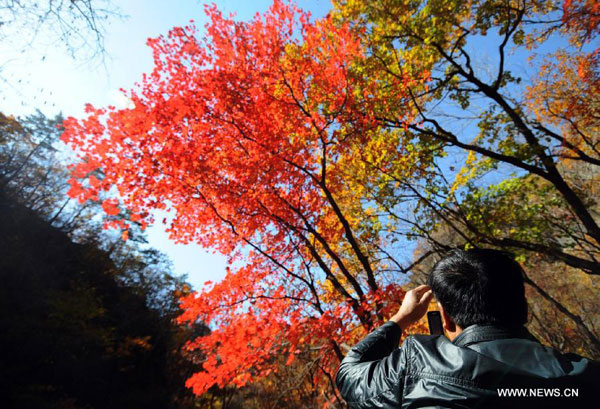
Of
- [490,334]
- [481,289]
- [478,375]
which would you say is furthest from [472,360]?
[481,289]

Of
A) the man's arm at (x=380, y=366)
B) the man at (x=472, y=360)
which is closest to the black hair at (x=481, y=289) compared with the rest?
the man at (x=472, y=360)

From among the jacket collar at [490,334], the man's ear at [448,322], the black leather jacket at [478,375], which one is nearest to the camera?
the black leather jacket at [478,375]

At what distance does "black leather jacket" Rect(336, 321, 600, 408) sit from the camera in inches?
34.0

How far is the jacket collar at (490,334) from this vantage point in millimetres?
1111

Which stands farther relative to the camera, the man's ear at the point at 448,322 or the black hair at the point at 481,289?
the man's ear at the point at 448,322

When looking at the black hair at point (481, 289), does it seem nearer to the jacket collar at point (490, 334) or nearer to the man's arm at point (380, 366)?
the jacket collar at point (490, 334)

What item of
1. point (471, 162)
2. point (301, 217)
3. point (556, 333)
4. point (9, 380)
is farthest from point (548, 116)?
point (9, 380)

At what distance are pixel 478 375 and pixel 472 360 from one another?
49 millimetres

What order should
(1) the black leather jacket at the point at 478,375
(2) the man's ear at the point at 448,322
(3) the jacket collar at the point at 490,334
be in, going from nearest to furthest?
(1) the black leather jacket at the point at 478,375
(3) the jacket collar at the point at 490,334
(2) the man's ear at the point at 448,322

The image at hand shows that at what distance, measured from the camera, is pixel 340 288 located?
21.9 feet

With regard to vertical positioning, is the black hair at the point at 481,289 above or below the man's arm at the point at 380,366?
above

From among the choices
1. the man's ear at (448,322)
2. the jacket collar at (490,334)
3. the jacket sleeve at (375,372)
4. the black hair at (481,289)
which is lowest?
the jacket sleeve at (375,372)

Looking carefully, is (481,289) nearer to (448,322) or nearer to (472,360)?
(448,322)

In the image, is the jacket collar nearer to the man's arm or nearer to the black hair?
the black hair
